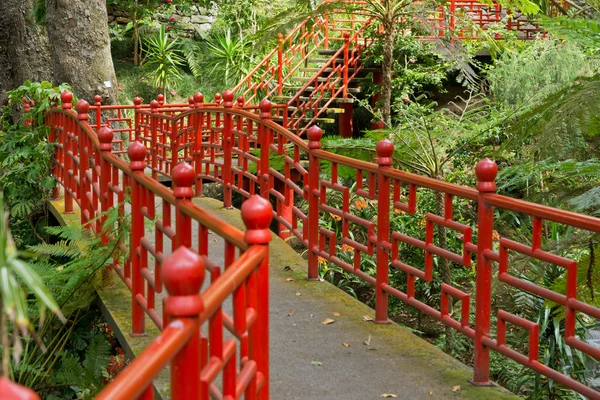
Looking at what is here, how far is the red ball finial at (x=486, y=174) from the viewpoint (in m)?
4.09

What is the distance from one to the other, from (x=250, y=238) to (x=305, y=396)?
151 cm

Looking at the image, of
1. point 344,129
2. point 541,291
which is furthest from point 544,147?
point 344,129

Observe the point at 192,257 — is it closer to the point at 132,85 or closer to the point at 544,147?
the point at 544,147

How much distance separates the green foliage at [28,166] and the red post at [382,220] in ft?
12.8

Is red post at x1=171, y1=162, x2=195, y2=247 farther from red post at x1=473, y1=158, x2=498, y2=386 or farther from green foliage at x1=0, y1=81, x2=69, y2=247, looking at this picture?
green foliage at x1=0, y1=81, x2=69, y2=247

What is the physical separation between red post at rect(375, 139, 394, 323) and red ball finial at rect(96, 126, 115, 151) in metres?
1.80

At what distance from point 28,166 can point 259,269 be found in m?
5.61

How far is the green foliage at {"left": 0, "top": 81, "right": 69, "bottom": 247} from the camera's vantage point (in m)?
7.71

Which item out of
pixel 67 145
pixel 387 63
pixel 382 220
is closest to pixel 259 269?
pixel 382 220

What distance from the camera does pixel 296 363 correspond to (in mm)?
4488

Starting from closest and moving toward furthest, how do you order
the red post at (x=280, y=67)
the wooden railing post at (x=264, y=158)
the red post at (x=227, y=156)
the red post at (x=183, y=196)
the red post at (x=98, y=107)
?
the red post at (x=183, y=196)
the wooden railing post at (x=264, y=158)
the red post at (x=227, y=156)
the red post at (x=98, y=107)
the red post at (x=280, y=67)

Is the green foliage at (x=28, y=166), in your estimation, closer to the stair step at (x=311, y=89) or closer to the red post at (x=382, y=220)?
the red post at (x=382, y=220)

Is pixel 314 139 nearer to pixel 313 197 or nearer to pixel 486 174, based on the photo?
pixel 313 197

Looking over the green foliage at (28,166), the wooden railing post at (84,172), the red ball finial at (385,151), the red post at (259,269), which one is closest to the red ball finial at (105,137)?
the wooden railing post at (84,172)
